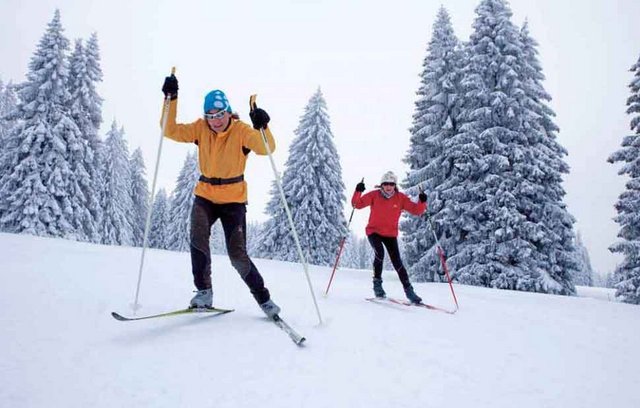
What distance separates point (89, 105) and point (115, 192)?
12550 mm

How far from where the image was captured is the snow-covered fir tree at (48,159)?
21.1 m

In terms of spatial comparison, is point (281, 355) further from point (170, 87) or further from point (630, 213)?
point (630, 213)

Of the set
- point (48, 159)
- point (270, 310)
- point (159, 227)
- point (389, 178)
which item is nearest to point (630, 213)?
point (389, 178)

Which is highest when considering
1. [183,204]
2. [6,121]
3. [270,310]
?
[6,121]

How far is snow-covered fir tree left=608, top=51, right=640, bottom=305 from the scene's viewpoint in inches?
561

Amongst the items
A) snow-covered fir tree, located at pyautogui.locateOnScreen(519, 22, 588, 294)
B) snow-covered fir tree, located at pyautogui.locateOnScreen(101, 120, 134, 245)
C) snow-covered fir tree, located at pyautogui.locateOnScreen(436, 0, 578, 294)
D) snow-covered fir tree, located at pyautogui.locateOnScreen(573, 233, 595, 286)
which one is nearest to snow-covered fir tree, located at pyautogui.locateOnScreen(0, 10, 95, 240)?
snow-covered fir tree, located at pyautogui.locateOnScreen(101, 120, 134, 245)

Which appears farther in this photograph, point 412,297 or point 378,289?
point 378,289

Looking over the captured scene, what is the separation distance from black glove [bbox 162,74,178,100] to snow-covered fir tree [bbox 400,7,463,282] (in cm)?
1438

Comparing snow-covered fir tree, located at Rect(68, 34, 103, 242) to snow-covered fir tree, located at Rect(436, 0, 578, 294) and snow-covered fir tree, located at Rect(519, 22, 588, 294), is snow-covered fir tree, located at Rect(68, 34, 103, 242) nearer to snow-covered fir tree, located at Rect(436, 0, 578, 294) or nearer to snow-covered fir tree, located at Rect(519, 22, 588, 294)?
snow-covered fir tree, located at Rect(436, 0, 578, 294)

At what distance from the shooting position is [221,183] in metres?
4.50

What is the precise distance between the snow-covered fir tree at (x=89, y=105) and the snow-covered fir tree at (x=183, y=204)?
38.8 ft

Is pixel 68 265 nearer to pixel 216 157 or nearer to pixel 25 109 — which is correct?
pixel 216 157

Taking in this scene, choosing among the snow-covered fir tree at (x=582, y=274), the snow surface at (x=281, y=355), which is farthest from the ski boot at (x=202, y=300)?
the snow-covered fir tree at (x=582, y=274)

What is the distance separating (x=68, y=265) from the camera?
24.1 ft
